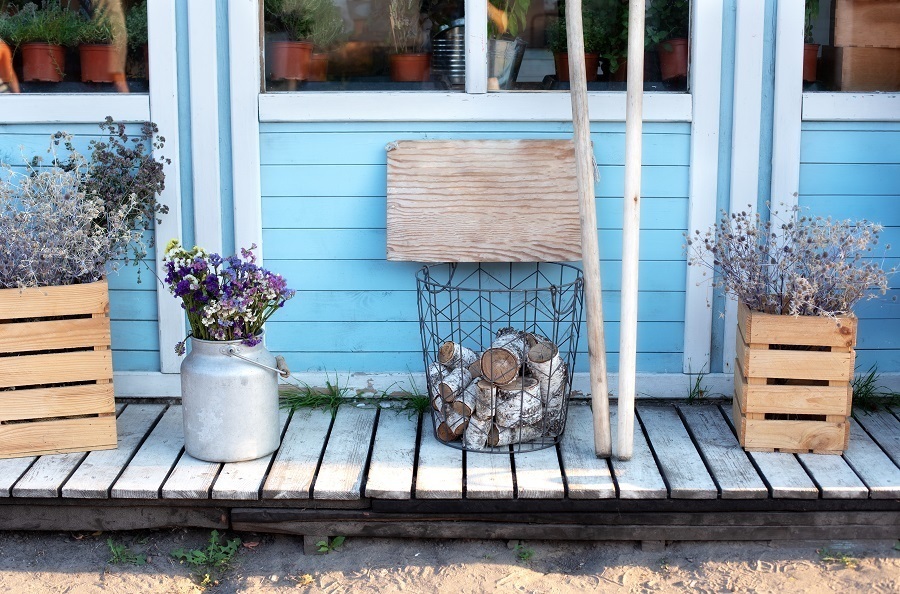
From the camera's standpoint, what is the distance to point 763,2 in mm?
3371

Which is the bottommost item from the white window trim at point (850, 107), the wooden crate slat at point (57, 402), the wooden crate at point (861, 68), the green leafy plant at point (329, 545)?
the green leafy plant at point (329, 545)

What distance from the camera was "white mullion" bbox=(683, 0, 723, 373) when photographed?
3400 millimetres

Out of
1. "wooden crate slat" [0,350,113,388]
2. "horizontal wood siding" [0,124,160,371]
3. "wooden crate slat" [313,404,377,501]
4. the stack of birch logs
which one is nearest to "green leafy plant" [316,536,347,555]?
"wooden crate slat" [313,404,377,501]

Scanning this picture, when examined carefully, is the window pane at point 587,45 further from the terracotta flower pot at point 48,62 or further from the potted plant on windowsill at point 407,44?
the terracotta flower pot at point 48,62

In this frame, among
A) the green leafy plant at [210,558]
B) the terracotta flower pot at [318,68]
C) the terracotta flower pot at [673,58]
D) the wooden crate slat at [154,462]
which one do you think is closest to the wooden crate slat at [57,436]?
the wooden crate slat at [154,462]

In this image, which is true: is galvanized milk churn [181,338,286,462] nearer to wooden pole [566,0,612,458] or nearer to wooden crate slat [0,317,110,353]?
wooden crate slat [0,317,110,353]

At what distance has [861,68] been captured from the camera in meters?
3.51

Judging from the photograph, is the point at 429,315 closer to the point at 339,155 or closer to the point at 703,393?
the point at 339,155

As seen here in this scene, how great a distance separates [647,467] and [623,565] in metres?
0.30

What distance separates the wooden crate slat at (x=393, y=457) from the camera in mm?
2889

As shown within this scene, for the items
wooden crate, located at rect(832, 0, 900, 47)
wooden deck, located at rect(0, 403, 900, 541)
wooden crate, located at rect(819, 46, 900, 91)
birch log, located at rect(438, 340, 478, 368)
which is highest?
wooden crate, located at rect(832, 0, 900, 47)

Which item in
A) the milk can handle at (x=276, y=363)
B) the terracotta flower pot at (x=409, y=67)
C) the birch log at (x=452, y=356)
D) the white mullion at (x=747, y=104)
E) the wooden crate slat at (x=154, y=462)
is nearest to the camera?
the wooden crate slat at (x=154, y=462)

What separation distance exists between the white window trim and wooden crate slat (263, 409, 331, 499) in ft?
6.43

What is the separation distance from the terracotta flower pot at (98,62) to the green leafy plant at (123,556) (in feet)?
5.20
